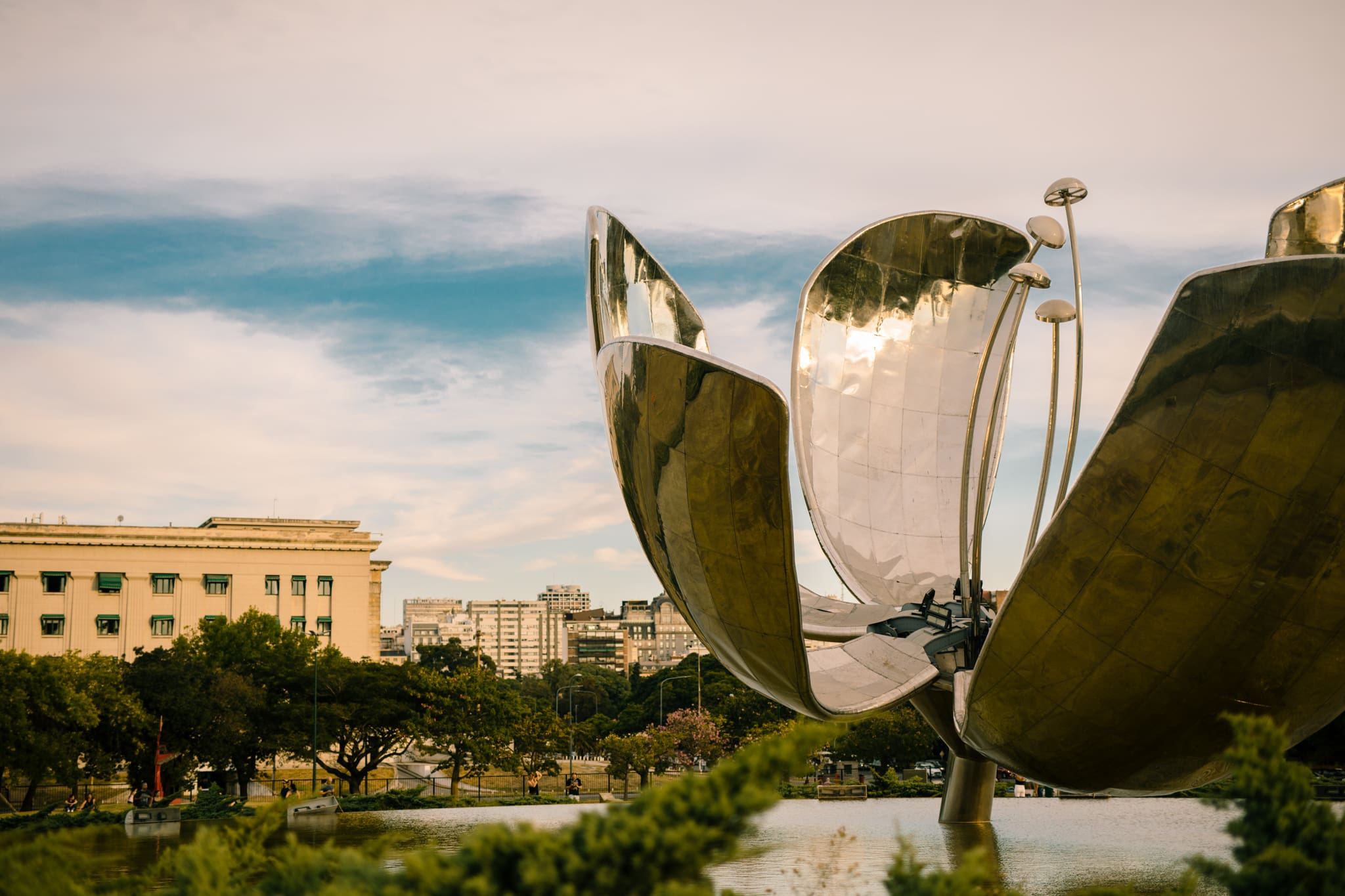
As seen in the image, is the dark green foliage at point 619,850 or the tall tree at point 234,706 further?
the tall tree at point 234,706

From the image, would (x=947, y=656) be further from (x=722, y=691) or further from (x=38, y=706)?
(x=722, y=691)

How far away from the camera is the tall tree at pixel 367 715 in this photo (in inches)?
1626

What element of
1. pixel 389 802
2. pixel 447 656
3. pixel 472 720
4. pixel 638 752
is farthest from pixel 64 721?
pixel 447 656

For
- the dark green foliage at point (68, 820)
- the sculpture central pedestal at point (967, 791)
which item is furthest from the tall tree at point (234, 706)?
the sculpture central pedestal at point (967, 791)

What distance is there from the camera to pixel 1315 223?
12750 mm

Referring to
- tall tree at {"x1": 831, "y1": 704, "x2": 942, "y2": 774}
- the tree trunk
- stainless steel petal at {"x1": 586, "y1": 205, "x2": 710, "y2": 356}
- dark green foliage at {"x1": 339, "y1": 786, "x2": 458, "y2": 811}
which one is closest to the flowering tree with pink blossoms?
tall tree at {"x1": 831, "y1": 704, "x2": 942, "y2": 774}

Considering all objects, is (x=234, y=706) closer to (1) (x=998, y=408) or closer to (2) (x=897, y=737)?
(2) (x=897, y=737)

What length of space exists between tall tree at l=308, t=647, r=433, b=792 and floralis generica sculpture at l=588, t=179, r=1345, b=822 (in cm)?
2747

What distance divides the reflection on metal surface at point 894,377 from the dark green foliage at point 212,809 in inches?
602

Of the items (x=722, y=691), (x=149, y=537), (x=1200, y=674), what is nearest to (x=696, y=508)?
(x=1200, y=674)

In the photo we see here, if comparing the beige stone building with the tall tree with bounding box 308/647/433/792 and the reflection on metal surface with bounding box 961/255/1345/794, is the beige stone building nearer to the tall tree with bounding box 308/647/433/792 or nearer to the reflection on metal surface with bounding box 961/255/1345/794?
the tall tree with bounding box 308/647/433/792

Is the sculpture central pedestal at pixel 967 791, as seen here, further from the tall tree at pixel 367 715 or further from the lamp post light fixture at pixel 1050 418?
the tall tree at pixel 367 715

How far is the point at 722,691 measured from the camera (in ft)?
205

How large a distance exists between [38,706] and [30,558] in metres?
45.1
